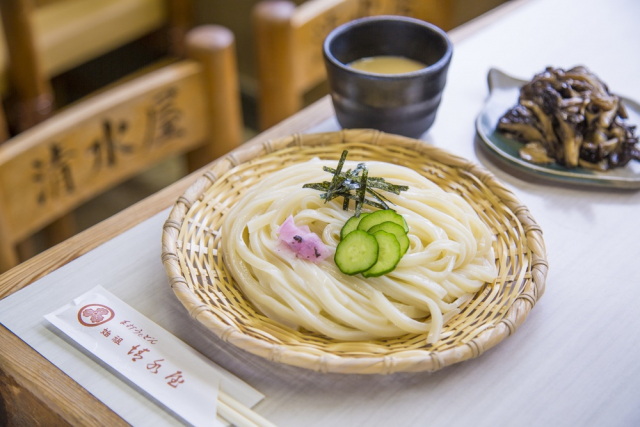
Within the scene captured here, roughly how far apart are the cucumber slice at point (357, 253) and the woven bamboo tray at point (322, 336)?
0.46 feet

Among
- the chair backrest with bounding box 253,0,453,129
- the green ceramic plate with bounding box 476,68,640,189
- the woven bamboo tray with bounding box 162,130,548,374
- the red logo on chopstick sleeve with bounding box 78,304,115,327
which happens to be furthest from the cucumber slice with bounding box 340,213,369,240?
the chair backrest with bounding box 253,0,453,129

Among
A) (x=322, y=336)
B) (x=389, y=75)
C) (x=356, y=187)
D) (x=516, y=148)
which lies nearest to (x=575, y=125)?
(x=516, y=148)

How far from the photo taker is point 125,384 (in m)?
1.20

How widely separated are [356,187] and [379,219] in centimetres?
→ 11

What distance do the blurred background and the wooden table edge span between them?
0.43 meters

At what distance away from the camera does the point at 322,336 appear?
1.26 m

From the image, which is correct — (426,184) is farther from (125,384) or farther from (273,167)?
(125,384)

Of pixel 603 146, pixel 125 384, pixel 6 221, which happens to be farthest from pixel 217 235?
pixel 603 146

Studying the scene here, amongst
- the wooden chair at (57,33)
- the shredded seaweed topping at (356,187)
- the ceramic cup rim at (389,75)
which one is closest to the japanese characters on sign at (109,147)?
the ceramic cup rim at (389,75)

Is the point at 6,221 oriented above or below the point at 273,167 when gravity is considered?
below

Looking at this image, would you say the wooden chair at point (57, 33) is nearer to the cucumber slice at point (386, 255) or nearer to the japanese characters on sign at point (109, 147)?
the japanese characters on sign at point (109, 147)

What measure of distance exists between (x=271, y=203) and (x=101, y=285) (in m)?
0.40

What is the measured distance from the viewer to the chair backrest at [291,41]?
223cm

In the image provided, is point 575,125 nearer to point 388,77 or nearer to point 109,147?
point 388,77
